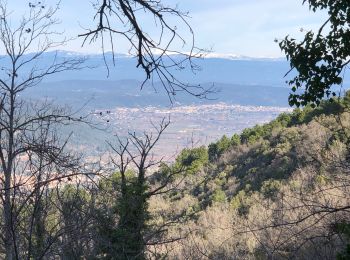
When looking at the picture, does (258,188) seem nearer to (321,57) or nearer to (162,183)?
(162,183)

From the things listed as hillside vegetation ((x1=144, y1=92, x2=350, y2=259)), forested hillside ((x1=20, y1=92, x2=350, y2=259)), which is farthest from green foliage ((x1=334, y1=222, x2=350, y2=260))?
hillside vegetation ((x1=144, y1=92, x2=350, y2=259))

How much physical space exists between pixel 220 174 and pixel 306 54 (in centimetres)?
1819

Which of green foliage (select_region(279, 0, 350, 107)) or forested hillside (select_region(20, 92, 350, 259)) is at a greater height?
green foliage (select_region(279, 0, 350, 107))

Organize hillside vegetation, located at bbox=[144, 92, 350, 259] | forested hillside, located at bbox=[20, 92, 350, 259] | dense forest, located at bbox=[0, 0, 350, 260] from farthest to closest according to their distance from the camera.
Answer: hillside vegetation, located at bbox=[144, 92, 350, 259] < forested hillside, located at bbox=[20, 92, 350, 259] < dense forest, located at bbox=[0, 0, 350, 260]

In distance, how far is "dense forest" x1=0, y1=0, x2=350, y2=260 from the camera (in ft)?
11.1

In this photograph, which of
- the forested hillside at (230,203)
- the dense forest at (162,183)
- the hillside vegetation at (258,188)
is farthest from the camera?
the hillside vegetation at (258,188)

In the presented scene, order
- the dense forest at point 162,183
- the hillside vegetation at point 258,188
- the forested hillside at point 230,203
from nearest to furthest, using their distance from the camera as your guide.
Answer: the dense forest at point 162,183 < the forested hillside at point 230,203 < the hillside vegetation at point 258,188

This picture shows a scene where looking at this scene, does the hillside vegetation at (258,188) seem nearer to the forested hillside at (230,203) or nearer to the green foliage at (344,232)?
the forested hillside at (230,203)

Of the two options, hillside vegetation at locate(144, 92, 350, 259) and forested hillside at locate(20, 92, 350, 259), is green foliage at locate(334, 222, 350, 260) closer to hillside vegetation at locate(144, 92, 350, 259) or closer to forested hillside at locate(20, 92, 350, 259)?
forested hillside at locate(20, 92, 350, 259)

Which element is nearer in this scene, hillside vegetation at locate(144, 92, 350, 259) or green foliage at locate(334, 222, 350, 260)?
green foliage at locate(334, 222, 350, 260)

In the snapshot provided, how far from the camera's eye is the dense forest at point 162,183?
11.1 ft

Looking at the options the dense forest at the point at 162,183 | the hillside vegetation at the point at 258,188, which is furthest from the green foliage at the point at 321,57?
the hillside vegetation at the point at 258,188

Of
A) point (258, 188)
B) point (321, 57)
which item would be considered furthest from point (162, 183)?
point (258, 188)

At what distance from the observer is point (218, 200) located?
18.6 meters
